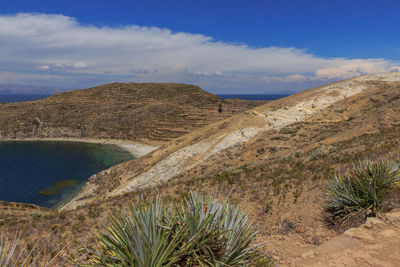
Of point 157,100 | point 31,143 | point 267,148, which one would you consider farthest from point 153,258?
point 157,100

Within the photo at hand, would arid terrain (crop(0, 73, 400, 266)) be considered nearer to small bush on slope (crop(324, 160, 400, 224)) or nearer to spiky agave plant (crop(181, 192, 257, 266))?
small bush on slope (crop(324, 160, 400, 224))

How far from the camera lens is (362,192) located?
5328mm

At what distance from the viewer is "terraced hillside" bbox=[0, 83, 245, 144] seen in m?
65.4

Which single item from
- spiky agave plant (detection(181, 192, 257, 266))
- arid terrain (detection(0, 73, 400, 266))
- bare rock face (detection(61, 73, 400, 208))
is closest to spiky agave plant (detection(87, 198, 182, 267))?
spiky agave plant (detection(181, 192, 257, 266))

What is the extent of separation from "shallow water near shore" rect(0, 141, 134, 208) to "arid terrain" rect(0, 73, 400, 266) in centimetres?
565

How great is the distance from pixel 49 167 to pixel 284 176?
43.8 m

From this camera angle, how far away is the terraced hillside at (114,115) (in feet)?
215

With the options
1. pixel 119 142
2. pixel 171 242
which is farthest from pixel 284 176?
pixel 119 142

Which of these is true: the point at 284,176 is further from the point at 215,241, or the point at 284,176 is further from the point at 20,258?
the point at 20,258

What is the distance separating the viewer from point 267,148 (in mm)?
18703

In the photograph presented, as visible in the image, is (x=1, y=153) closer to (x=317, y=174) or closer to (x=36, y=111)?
(x=36, y=111)

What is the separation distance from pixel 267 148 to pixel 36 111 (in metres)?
79.5

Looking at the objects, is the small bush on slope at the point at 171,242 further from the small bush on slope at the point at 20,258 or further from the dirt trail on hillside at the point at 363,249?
the dirt trail on hillside at the point at 363,249

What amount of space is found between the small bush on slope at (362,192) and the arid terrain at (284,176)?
30 cm
